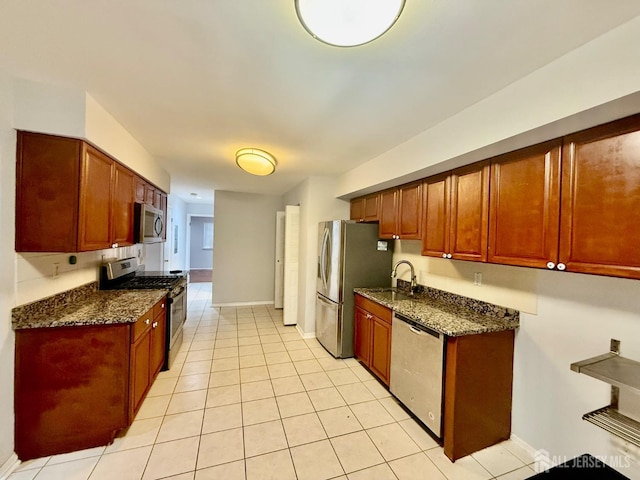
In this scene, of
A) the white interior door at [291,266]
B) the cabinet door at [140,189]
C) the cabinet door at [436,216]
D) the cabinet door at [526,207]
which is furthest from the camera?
the white interior door at [291,266]

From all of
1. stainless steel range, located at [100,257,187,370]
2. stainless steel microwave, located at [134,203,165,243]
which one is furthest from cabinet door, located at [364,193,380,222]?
stainless steel microwave, located at [134,203,165,243]

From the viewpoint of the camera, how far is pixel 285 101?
6.14ft

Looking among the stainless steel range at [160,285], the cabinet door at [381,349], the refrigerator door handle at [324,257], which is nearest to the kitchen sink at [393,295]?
the cabinet door at [381,349]

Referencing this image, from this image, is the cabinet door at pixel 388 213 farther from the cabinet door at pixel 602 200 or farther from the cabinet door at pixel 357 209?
the cabinet door at pixel 602 200

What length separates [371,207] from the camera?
355 cm

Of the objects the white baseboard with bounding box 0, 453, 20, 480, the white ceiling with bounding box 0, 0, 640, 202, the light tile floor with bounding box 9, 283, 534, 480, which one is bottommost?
the light tile floor with bounding box 9, 283, 534, 480

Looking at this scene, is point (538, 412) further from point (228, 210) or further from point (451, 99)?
point (228, 210)

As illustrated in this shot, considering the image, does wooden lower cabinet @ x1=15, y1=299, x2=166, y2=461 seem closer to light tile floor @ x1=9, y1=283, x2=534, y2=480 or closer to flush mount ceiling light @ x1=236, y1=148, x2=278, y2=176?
light tile floor @ x1=9, y1=283, x2=534, y2=480

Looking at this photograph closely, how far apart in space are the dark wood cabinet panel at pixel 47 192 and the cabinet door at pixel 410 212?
2.76m

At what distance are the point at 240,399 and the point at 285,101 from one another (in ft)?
8.40

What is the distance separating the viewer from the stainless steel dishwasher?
2.00m

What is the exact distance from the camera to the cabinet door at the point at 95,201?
1942mm

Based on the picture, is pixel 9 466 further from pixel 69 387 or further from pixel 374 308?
pixel 374 308

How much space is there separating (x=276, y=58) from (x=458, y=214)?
1.75 metres
